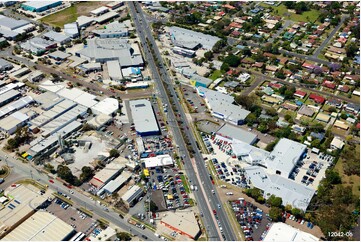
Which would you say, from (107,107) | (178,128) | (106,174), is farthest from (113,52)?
(106,174)

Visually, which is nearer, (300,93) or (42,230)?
(42,230)

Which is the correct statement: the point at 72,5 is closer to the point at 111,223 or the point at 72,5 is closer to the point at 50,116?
the point at 50,116

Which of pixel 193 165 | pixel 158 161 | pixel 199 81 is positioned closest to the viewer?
pixel 158 161

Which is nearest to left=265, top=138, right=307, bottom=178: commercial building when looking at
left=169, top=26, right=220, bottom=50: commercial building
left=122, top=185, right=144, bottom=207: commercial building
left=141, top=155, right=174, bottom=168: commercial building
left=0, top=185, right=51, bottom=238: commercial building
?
left=141, top=155, right=174, bottom=168: commercial building

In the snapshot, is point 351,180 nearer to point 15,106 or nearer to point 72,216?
point 72,216

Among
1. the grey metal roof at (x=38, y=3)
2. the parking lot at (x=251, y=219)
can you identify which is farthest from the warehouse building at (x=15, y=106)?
the grey metal roof at (x=38, y=3)

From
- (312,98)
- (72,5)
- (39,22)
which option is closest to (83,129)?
(312,98)

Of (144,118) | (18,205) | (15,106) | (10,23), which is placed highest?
(10,23)
